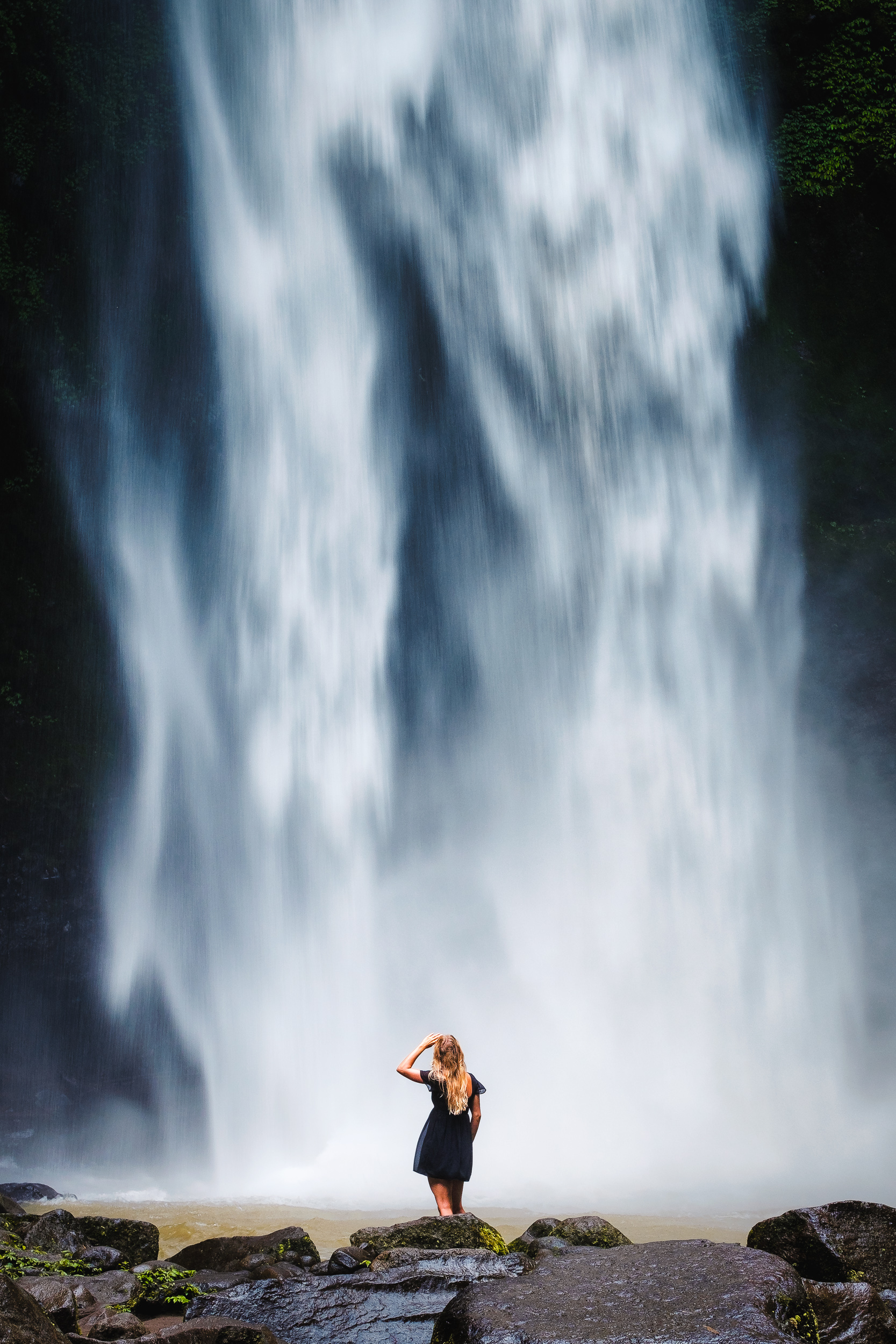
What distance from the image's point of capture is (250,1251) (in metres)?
4.79

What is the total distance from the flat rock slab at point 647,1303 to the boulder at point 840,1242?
605 mm

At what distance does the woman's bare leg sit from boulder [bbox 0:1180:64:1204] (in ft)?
17.2

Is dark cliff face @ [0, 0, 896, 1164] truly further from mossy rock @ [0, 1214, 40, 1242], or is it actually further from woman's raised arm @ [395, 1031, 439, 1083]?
woman's raised arm @ [395, 1031, 439, 1083]

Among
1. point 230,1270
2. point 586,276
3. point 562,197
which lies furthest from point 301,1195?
point 562,197

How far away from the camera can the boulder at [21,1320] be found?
2332 millimetres

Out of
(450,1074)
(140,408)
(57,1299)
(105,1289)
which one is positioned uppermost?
(140,408)

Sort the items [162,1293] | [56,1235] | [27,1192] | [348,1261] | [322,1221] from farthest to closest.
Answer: [27,1192] < [322,1221] < [56,1235] < [348,1261] < [162,1293]

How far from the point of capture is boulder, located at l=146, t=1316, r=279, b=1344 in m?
2.86

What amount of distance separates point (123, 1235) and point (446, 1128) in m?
1.87

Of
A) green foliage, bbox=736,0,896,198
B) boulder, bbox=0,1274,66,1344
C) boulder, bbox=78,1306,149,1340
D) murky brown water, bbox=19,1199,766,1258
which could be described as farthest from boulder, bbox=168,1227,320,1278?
green foliage, bbox=736,0,896,198

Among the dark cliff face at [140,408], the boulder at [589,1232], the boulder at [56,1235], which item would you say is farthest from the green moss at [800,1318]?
the dark cliff face at [140,408]

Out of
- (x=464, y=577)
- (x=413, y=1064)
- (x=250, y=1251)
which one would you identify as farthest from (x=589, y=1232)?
(x=464, y=577)

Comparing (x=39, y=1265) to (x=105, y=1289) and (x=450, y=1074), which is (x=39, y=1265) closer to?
(x=105, y=1289)

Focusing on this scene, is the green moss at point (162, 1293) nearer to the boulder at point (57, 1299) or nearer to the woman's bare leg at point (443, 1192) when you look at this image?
the boulder at point (57, 1299)
